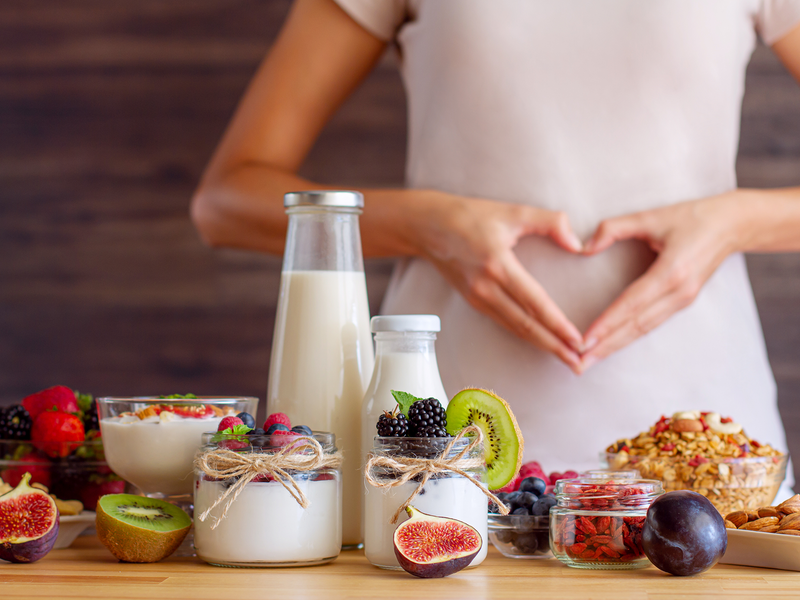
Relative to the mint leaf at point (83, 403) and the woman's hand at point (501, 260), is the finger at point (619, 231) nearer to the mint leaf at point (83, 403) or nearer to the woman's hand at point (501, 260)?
the woman's hand at point (501, 260)

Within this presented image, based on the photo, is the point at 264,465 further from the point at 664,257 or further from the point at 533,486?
the point at 664,257

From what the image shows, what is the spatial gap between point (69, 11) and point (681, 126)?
206cm

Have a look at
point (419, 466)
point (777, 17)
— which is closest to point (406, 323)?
point (419, 466)

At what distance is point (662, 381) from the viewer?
1370mm

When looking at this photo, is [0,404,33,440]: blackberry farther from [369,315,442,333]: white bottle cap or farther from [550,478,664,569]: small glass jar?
[550,478,664,569]: small glass jar

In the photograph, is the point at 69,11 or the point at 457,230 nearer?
the point at 457,230

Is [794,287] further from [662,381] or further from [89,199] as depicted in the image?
[89,199]

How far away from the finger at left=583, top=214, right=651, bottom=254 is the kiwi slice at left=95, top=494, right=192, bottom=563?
2.54 feet

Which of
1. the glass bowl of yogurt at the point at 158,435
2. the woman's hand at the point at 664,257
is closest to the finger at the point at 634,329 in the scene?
the woman's hand at the point at 664,257

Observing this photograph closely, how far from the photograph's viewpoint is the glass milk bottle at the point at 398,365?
2.68 feet

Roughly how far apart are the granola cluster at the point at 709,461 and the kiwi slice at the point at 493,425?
0.26 m

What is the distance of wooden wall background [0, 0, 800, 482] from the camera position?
2.47 metres

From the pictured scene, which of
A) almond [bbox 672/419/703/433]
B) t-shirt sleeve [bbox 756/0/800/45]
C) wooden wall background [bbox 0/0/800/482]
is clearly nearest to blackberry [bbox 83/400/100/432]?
almond [bbox 672/419/703/433]

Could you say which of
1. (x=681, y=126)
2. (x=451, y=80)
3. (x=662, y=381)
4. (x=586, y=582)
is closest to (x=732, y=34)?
(x=681, y=126)
